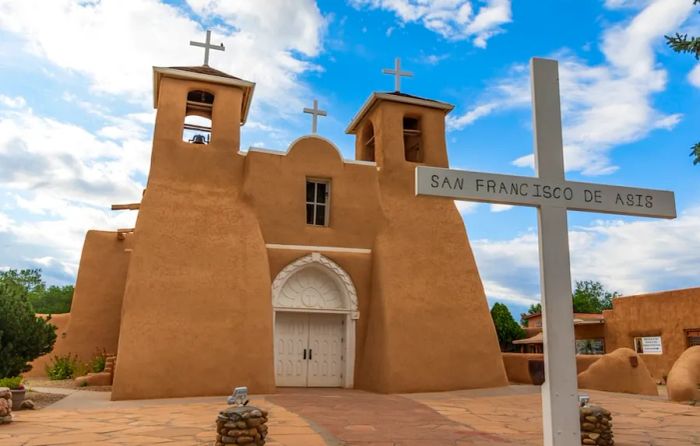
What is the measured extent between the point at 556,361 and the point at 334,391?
8.89 m

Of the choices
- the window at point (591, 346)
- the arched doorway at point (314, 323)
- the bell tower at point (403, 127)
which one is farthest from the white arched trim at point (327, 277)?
the window at point (591, 346)

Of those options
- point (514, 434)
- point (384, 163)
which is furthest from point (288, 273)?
point (514, 434)

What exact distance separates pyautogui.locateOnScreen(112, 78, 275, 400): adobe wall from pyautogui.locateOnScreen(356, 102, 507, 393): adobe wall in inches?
114

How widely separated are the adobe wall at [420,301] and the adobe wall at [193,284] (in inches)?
114

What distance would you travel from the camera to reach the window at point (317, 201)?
15008mm

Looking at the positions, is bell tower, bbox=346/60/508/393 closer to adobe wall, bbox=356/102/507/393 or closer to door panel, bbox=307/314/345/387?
adobe wall, bbox=356/102/507/393

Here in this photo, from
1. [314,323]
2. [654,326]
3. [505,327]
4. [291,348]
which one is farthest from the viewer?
[505,327]

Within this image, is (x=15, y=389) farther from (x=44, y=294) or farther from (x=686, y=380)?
(x=44, y=294)

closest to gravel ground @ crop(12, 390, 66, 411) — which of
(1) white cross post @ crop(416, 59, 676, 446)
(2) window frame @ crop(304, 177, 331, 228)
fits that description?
(2) window frame @ crop(304, 177, 331, 228)

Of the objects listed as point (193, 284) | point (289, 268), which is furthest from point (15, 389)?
point (289, 268)

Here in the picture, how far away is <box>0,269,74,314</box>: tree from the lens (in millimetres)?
41438

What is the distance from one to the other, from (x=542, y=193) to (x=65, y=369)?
54.7ft

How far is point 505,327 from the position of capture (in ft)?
89.5

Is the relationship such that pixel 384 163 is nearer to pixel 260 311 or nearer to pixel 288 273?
pixel 288 273
